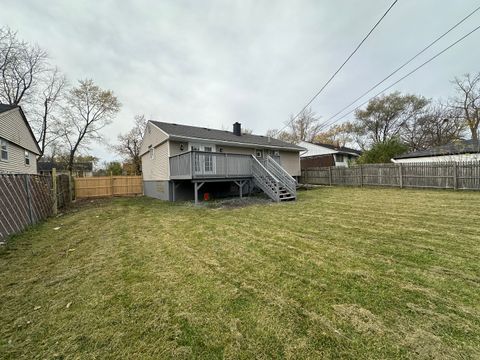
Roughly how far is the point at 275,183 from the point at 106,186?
568 inches

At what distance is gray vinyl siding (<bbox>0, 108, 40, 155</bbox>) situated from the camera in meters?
11.2

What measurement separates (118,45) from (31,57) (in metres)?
15.8

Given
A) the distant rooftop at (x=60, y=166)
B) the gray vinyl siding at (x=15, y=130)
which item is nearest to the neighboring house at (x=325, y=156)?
the gray vinyl siding at (x=15, y=130)

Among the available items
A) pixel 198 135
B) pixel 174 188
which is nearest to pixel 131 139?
pixel 198 135

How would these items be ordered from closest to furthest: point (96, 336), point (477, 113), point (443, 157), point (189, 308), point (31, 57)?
point (96, 336)
point (189, 308)
point (443, 157)
point (31, 57)
point (477, 113)

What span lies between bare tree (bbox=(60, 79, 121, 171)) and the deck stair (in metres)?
24.3

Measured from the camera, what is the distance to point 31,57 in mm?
19797

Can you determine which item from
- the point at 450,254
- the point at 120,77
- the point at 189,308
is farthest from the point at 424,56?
the point at 120,77

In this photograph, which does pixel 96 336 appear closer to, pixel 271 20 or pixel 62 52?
pixel 271 20

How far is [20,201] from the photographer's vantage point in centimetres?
625

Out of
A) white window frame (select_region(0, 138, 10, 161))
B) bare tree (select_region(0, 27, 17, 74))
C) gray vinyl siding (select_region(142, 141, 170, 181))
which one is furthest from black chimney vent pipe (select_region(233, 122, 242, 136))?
bare tree (select_region(0, 27, 17, 74))

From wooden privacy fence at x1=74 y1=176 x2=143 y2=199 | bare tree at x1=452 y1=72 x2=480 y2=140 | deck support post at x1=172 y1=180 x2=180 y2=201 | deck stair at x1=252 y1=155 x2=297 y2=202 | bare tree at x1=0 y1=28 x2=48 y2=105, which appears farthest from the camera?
bare tree at x1=452 y1=72 x2=480 y2=140

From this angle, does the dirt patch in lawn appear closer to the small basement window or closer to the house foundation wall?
the house foundation wall

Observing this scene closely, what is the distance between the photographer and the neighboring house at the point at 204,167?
10.2 metres
